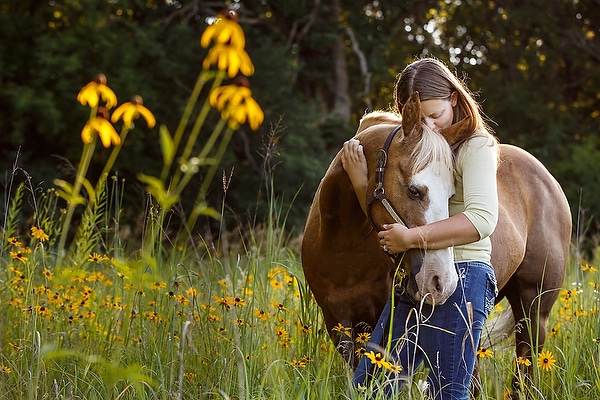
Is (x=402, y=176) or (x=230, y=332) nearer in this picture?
(x=402, y=176)

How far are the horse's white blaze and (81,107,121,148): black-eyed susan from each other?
1076 millimetres

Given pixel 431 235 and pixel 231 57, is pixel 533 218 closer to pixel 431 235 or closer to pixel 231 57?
pixel 431 235

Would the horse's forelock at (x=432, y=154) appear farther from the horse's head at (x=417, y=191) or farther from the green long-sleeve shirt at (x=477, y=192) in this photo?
the green long-sleeve shirt at (x=477, y=192)

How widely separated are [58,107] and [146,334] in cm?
1150

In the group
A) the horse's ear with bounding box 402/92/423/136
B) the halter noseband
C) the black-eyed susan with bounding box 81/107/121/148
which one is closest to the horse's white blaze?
the halter noseband

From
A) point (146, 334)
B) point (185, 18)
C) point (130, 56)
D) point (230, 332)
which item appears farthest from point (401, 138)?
point (185, 18)

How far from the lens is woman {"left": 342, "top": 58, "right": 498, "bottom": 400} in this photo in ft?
9.12

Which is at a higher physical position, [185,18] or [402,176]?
[185,18]

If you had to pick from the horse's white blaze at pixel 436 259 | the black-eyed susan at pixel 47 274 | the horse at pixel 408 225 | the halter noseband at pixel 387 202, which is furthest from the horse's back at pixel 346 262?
the black-eyed susan at pixel 47 274

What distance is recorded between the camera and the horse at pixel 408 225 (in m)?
2.79

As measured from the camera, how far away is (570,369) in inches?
135

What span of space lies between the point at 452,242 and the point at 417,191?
22cm

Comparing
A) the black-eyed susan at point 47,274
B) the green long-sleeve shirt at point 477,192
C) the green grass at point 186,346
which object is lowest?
the green grass at point 186,346

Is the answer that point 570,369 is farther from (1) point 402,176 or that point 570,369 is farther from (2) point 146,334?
(2) point 146,334
